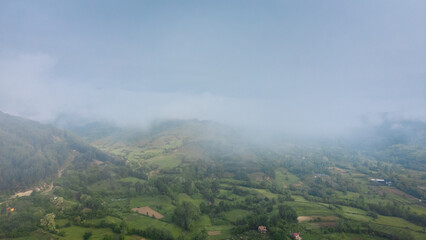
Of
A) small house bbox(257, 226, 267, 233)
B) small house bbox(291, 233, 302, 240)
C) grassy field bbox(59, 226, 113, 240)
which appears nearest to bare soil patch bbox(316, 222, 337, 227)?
small house bbox(291, 233, 302, 240)

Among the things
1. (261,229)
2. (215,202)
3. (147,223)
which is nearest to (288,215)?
(261,229)

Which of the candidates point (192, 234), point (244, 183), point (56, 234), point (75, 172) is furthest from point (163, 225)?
point (75, 172)

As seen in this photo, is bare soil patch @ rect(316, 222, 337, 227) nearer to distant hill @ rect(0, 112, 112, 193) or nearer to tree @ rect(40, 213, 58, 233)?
tree @ rect(40, 213, 58, 233)

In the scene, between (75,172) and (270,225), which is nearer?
(270,225)

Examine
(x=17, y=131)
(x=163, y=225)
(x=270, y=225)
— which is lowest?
(x=163, y=225)

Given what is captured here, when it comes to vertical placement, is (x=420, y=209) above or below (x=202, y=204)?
above

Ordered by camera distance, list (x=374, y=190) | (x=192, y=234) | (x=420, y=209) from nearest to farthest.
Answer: (x=192, y=234) → (x=420, y=209) → (x=374, y=190)

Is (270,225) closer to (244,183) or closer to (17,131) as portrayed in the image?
(244,183)
